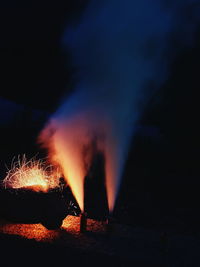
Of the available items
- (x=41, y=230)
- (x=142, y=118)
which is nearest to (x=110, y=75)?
(x=142, y=118)

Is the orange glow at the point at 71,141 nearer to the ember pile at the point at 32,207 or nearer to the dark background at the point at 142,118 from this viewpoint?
the dark background at the point at 142,118

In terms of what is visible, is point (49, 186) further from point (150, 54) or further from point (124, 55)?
point (150, 54)

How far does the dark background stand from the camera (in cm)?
825

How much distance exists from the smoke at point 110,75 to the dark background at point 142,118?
382 millimetres

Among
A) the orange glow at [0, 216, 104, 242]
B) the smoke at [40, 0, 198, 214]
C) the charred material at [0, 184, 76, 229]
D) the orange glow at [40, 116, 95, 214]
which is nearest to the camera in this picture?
A: the orange glow at [0, 216, 104, 242]

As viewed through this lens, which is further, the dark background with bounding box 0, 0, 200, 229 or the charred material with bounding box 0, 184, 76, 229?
the dark background with bounding box 0, 0, 200, 229

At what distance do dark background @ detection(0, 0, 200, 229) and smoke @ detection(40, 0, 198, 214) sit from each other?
15.1 inches

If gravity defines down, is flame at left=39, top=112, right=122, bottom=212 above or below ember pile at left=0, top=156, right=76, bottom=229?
above

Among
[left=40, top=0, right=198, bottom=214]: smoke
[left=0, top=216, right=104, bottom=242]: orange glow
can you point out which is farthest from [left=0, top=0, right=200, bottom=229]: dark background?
[left=0, top=216, right=104, bottom=242]: orange glow

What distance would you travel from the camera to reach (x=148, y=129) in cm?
972

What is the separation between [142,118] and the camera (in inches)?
388

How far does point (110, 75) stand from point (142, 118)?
81.5 inches

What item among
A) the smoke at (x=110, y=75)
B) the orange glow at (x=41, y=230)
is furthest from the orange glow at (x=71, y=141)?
the orange glow at (x=41, y=230)

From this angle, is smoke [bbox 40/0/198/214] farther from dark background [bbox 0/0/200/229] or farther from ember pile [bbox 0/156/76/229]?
ember pile [bbox 0/156/76/229]
